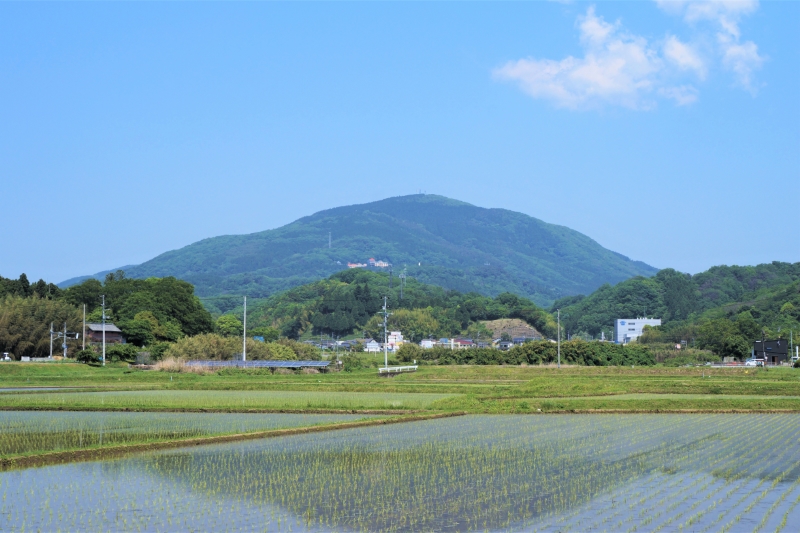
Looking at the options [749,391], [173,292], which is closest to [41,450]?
[749,391]

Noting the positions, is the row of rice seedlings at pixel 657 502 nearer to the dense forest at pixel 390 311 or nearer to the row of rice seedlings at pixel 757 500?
the row of rice seedlings at pixel 757 500

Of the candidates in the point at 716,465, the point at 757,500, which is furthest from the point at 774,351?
the point at 757,500

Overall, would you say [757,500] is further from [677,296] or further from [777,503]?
[677,296]

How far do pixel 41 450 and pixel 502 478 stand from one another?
28.4ft

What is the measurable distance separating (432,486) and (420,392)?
22.0 meters

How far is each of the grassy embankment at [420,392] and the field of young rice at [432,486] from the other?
27.3 feet

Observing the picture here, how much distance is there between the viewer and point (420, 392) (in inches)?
1326

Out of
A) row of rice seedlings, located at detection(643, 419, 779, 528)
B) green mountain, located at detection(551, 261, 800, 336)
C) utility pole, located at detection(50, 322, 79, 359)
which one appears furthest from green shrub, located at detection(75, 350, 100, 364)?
green mountain, located at detection(551, 261, 800, 336)

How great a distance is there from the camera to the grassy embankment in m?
25.9

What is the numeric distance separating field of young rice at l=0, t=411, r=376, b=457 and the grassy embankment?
179 cm

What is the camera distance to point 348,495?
11.1 metres

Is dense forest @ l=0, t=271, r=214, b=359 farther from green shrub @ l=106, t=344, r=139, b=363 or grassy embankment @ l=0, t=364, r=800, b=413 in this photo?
grassy embankment @ l=0, t=364, r=800, b=413

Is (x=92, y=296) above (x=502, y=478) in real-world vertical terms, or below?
above

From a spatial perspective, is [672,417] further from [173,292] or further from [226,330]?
[226,330]
